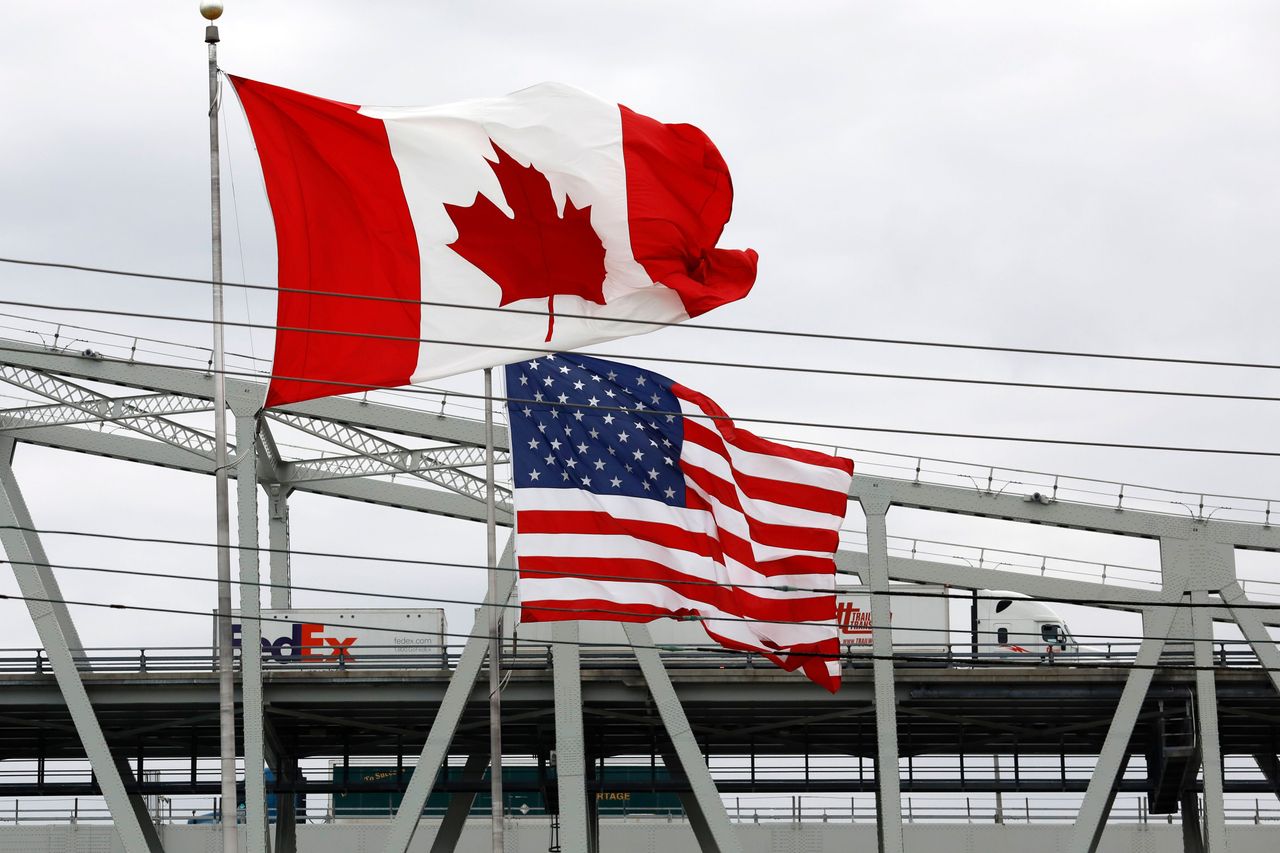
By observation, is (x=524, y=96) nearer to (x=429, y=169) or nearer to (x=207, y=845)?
(x=429, y=169)

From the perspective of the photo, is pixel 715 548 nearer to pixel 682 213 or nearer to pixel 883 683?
pixel 682 213

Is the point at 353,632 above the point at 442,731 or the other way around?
above

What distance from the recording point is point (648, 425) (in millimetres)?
27609

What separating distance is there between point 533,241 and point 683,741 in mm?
19669

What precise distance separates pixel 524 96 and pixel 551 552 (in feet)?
22.2

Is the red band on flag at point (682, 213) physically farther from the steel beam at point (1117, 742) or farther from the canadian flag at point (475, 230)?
the steel beam at point (1117, 742)

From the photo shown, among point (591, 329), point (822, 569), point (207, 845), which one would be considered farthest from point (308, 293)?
point (207, 845)

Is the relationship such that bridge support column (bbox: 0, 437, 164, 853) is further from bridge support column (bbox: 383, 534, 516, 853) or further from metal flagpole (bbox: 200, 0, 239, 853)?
metal flagpole (bbox: 200, 0, 239, 853)

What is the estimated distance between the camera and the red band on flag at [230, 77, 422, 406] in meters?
20.7

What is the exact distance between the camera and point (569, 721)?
39.4 metres

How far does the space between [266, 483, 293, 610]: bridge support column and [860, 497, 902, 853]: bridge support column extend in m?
14.9

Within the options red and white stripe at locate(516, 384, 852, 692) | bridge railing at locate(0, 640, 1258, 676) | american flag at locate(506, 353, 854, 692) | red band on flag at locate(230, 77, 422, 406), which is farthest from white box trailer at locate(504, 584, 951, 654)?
red band on flag at locate(230, 77, 422, 406)

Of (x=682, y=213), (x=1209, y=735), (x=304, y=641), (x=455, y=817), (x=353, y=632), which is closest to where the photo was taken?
(x=682, y=213)

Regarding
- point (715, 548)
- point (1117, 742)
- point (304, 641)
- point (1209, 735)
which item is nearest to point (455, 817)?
point (304, 641)
